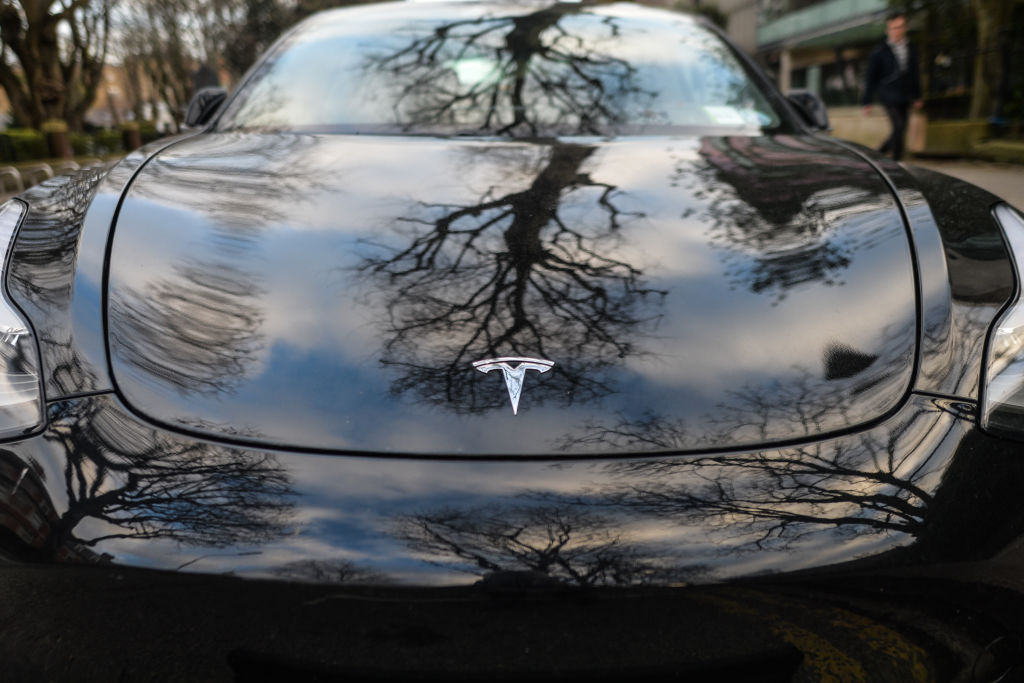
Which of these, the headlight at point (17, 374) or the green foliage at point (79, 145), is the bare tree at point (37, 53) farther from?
the headlight at point (17, 374)

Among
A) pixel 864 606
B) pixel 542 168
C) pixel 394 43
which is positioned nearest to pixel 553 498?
pixel 864 606

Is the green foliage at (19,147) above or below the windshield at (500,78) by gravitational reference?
below

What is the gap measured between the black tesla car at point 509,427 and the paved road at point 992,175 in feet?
19.2

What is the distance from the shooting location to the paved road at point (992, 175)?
7402mm

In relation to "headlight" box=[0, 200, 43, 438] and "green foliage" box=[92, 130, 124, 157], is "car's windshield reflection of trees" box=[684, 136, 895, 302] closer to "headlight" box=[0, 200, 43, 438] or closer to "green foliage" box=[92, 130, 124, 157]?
"headlight" box=[0, 200, 43, 438]

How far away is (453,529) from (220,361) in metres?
0.48

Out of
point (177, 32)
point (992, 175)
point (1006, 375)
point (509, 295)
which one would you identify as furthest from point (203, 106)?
point (177, 32)

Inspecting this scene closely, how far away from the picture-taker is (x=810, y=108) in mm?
2834

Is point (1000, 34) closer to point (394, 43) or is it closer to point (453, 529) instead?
point (394, 43)

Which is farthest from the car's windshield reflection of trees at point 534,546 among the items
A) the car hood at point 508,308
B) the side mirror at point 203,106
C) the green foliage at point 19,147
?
the green foliage at point 19,147

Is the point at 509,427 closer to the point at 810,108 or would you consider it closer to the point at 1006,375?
the point at 1006,375

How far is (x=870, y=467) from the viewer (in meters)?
1.19

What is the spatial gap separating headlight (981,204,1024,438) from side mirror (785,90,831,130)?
134 centimetres

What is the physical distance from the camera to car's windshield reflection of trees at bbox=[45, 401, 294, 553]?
1109 millimetres
